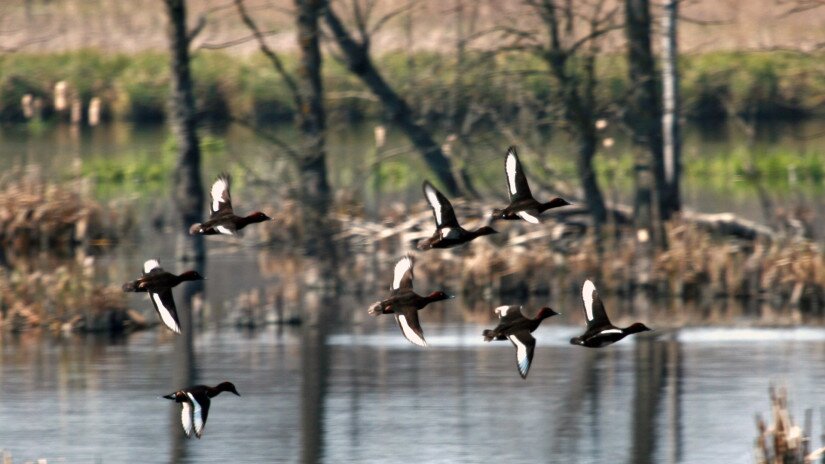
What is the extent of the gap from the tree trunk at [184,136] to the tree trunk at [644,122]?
601 cm

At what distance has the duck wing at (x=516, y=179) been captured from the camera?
29.1 feet

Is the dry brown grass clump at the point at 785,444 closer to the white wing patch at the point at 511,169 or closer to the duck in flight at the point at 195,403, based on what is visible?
the white wing patch at the point at 511,169

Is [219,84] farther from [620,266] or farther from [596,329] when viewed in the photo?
[596,329]

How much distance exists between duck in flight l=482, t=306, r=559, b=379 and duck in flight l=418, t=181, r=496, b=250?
420 mm

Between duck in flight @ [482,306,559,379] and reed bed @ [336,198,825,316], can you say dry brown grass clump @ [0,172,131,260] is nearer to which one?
reed bed @ [336,198,825,316]

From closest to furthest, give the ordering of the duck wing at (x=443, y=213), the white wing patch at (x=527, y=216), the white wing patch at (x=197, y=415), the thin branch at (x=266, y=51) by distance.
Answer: the white wing patch at (x=527, y=216) → the white wing patch at (x=197, y=415) → the duck wing at (x=443, y=213) → the thin branch at (x=266, y=51)

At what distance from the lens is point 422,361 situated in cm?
1884

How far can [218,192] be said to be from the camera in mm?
9352

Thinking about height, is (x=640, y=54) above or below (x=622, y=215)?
above

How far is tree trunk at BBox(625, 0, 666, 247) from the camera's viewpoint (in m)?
22.7

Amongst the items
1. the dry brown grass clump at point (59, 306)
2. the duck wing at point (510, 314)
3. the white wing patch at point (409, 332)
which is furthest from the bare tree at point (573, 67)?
the white wing patch at point (409, 332)

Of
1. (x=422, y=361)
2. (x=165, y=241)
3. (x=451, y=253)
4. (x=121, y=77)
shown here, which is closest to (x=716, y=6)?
(x=121, y=77)

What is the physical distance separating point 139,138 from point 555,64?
29.0 metres

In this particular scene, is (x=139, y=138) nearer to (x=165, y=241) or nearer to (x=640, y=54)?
(x=165, y=241)
